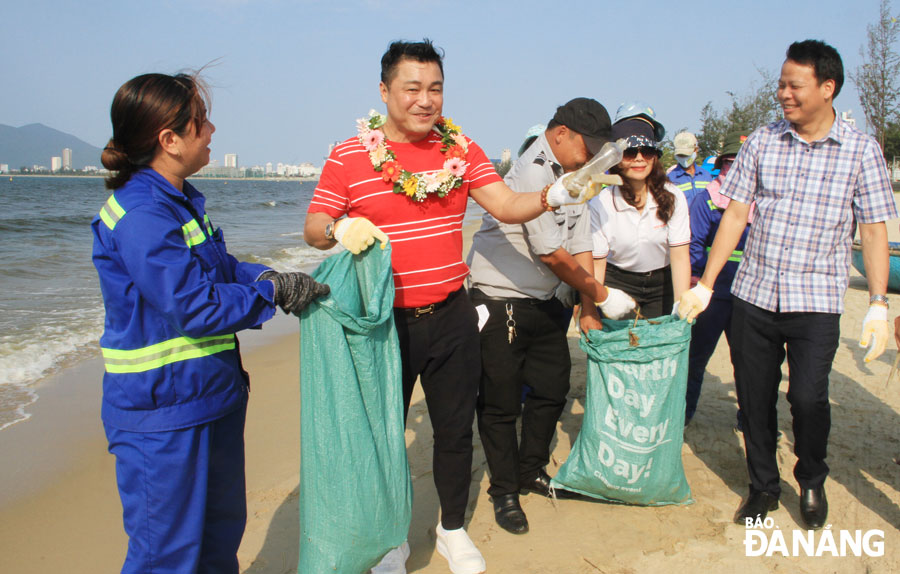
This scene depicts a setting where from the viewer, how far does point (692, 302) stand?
2961 millimetres

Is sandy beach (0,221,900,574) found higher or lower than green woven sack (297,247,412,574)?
lower

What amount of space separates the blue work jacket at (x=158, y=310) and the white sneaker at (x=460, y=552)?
4.15ft

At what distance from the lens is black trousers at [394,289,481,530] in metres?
2.52

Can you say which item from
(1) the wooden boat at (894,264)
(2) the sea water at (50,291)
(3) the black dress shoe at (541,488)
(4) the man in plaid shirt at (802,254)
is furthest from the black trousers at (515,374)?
(1) the wooden boat at (894,264)

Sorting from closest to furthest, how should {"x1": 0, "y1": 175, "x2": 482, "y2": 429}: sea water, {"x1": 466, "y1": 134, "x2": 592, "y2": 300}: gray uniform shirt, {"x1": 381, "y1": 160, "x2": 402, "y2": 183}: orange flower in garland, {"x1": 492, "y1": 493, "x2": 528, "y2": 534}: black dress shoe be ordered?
{"x1": 381, "y1": 160, "x2": 402, "y2": 183}: orange flower in garland
{"x1": 466, "y1": 134, "x2": 592, "y2": 300}: gray uniform shirt
{"x1": 492, "y1": 493, "x2": 528, "y2": 534}: black dress shoe
{"x1": 0, "y1": 175, "x2": 482, "y2": 429}: sea water

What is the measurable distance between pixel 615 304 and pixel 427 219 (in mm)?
1158

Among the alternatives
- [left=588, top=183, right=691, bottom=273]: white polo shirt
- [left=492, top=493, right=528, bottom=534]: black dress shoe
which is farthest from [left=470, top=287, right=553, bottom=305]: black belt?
[left=492, top=493, right=528, bottom=534]: black dress shoe

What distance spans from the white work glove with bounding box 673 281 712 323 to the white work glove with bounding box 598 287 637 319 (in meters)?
0.25

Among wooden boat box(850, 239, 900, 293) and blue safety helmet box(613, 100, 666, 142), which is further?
wooden boat box(850, 239, 900, 293)

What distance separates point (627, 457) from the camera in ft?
9.48

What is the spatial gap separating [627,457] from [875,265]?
1425mm

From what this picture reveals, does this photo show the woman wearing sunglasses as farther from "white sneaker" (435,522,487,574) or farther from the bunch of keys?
"white sneaker" (435,522,487,574)

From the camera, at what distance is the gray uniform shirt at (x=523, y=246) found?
109 inches

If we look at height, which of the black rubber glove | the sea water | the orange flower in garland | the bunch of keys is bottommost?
the sea water
